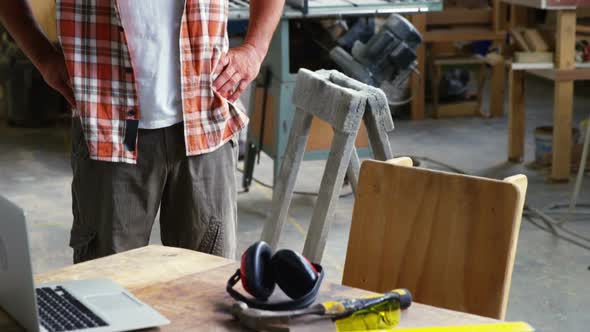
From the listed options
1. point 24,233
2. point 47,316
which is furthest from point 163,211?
point 24,233

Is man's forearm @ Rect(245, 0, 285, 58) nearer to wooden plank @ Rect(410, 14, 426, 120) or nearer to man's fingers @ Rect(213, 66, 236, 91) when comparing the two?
man's fingers @ Rect(213, 66, 236, 91)

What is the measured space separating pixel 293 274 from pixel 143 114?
70 centimetres

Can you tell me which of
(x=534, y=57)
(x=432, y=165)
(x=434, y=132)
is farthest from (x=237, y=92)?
(x=434, y=132)

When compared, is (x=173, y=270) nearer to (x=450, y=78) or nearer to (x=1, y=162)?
(x=1, y=162)

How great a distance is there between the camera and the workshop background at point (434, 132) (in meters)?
4.24

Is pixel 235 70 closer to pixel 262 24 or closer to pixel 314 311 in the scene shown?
pixel 262 24

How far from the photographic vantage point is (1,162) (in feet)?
19.4

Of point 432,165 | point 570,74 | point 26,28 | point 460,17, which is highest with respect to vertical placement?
point 26,28

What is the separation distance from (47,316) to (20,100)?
18.6ft

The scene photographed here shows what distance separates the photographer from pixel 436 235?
1.82m

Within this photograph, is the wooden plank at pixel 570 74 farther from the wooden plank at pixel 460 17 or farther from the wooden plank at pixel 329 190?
the wooden plank at pixel 329 190

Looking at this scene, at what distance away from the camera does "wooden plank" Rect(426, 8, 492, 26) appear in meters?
6.90

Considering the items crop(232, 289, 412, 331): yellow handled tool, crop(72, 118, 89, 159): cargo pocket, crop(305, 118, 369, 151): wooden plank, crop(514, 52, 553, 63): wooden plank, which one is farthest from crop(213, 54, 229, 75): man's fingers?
crop(514, 52, 553, 63): wooden plank

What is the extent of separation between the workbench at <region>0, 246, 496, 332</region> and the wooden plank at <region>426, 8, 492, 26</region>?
17.5 feet
